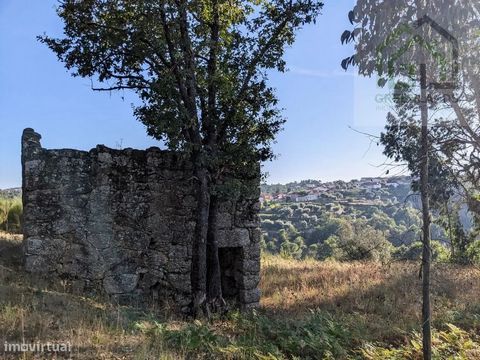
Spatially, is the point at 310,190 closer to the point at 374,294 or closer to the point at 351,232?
the point at 351,232

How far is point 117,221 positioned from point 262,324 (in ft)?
10.9

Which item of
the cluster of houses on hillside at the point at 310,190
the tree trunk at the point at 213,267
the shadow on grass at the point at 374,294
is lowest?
the shadow on grass at the point at 374,294

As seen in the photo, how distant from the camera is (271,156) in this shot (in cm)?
850

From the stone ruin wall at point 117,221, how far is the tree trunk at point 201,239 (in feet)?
2.73

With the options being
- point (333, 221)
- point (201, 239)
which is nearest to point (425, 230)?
point (201, 239)

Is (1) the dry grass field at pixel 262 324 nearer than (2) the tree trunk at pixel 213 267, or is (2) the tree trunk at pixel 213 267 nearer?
(1) the dry grass field at pixel 262 324

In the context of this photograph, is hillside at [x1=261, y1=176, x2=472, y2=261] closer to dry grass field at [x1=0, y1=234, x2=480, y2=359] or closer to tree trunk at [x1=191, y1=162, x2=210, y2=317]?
dry grass field at [x1=0, y1=234, x2=480, y2=359]

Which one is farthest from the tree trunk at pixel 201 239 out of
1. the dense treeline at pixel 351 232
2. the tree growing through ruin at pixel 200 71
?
the dense treeline at pixel 351 232

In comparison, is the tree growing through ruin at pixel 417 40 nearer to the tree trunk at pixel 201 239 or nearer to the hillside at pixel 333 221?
the tree trunk at pixel 201 239

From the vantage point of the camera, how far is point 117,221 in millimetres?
7691

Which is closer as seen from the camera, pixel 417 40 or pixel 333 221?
pixel 417 40

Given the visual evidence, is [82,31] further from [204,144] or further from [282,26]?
[282,26]

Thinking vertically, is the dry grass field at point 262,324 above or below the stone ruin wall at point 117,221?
below

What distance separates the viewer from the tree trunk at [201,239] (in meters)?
7.29
